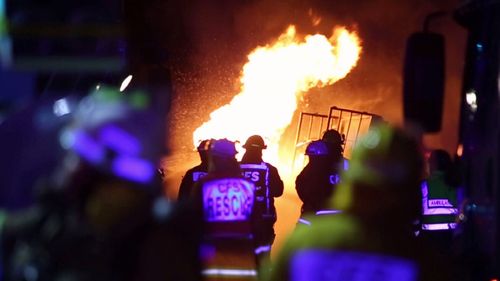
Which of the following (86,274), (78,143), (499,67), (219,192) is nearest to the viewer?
(86,274)

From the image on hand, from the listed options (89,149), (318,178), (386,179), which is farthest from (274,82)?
(386,179)

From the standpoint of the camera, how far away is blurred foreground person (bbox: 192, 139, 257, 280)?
5574 millimetres

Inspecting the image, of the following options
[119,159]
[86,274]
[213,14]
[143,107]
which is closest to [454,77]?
[143,107]

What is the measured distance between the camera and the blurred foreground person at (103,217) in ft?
10.1

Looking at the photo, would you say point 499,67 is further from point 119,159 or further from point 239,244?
point 239,244

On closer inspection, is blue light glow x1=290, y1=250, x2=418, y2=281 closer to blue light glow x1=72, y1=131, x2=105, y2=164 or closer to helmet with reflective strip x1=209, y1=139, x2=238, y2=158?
blue light glow x1=72, y1=131, x2=105, y2=164

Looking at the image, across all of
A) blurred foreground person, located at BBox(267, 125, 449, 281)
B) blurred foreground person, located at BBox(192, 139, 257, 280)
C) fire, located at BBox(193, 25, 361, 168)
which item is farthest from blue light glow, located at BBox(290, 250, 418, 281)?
fire, located at BBox(193, 25, 361, 168)

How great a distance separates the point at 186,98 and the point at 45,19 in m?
9.87

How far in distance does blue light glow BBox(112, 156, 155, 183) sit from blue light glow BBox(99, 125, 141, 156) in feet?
0.10

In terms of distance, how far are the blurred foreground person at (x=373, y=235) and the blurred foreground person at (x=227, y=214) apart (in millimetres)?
2612

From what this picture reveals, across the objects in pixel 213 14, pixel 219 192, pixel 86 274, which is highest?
pixel 213 14

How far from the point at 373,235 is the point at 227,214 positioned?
118 inches

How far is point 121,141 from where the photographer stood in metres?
3.17

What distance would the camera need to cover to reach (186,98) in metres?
13.6
